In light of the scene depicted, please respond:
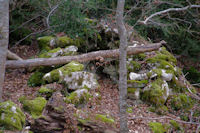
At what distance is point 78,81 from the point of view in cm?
712

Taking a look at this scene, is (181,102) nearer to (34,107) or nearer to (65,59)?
(65,59)

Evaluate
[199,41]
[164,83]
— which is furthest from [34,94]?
[199,41]

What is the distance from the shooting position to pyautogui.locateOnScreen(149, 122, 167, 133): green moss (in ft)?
19.3

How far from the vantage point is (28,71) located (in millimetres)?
8914

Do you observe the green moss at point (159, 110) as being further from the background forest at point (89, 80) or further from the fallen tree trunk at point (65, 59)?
the fallen tree trunk at point (65, 59)

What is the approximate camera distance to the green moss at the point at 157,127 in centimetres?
588

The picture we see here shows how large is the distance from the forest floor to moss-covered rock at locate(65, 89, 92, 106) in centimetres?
22

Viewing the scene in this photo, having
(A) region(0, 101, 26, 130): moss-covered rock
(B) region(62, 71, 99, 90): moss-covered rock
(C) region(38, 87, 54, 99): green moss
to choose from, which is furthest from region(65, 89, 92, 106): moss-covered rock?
(A) region(0, 101, 26, 130): moss-covered rock

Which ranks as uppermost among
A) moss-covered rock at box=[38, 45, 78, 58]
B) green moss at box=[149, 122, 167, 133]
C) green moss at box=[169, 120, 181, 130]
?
moss-covered rock at box=[38, 45, 78, 58]

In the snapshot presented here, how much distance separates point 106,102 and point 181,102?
2951 mm

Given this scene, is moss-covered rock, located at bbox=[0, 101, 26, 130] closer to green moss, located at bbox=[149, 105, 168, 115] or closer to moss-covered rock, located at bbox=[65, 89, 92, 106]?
moss-covered rock, located at bbox=[65, 89, 92, 106]

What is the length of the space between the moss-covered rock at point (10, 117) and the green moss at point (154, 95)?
4.54 metres

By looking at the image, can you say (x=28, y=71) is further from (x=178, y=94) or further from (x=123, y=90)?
(x=178, y=94)

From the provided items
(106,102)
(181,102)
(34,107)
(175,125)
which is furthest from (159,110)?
(34,107)
